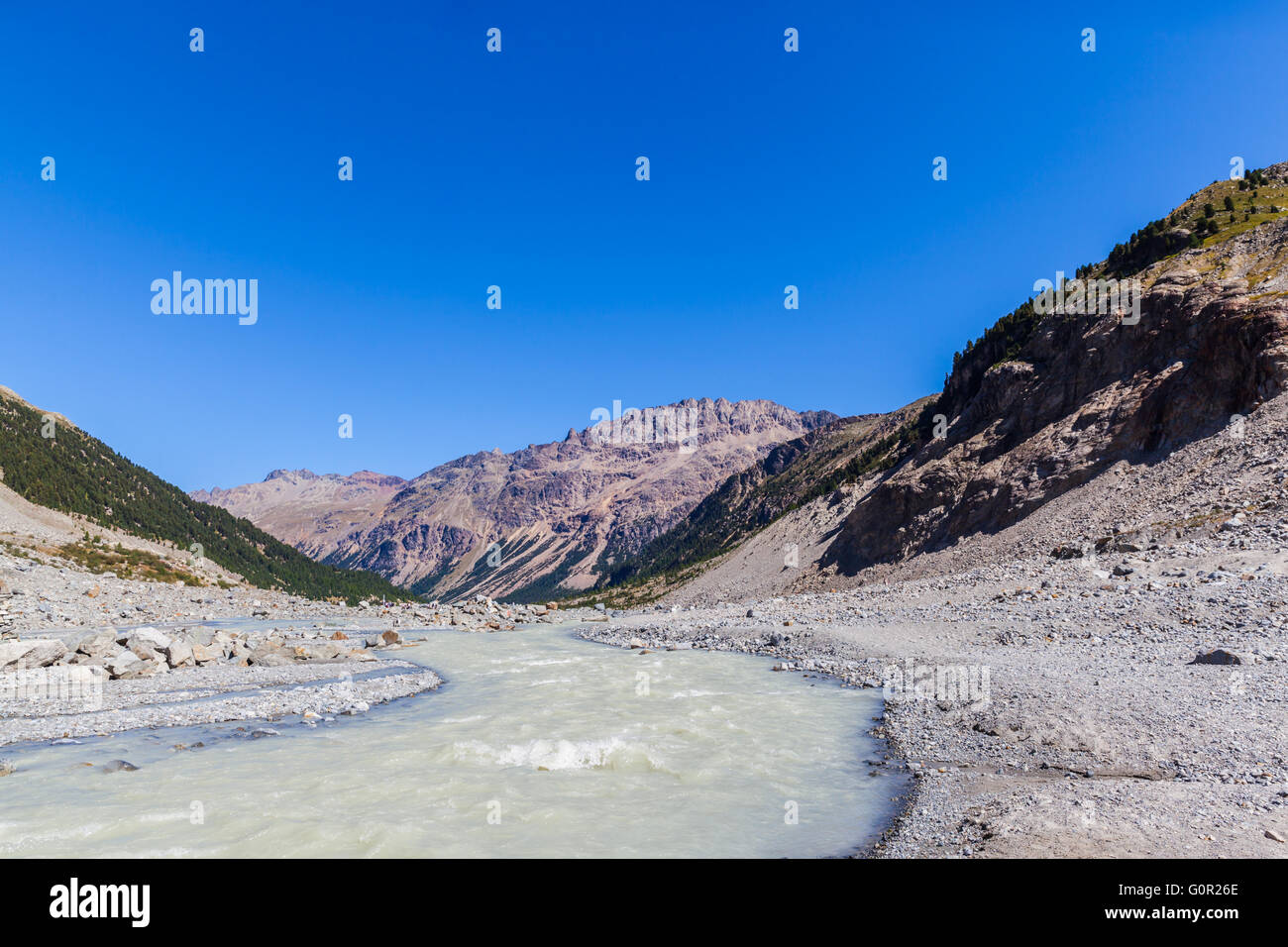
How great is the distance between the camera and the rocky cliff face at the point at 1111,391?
131ft

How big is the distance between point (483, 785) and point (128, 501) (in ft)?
468

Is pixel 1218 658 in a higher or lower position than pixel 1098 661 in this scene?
higher

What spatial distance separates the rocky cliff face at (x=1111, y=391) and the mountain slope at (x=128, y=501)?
117 meters

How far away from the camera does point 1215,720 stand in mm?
13195

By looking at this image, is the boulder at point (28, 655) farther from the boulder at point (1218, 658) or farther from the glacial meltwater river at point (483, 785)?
the boulder at point (1218, 658)

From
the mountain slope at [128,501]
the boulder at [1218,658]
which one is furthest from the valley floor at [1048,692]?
the mountain slope at [128,501]

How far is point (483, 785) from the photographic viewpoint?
1355 cm

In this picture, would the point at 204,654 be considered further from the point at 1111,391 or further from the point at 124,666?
the point at 1111,391

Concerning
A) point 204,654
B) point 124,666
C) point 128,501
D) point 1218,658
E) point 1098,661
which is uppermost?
point 128,501

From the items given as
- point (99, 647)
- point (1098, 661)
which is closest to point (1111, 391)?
point (1098, 661)

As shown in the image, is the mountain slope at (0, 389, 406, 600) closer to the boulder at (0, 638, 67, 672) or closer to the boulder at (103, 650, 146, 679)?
the boulder at (0, 638, 67, 672)

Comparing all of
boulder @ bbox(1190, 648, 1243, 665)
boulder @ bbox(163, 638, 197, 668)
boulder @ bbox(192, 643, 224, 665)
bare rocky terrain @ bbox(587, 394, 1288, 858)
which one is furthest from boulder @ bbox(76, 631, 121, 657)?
boulder @ bbox(1190, 648, 1243, 665)

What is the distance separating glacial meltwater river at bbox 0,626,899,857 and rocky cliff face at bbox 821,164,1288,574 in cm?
3640
